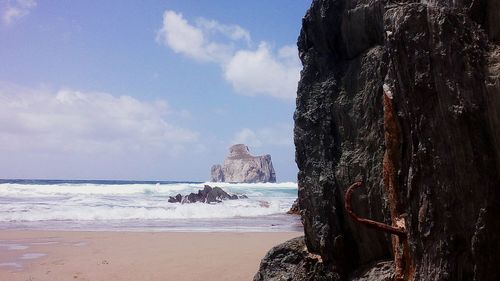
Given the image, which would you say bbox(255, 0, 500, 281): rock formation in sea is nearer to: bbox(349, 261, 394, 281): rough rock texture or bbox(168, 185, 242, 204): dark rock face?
bbox(349, 261, 394, 281): rough rock texture

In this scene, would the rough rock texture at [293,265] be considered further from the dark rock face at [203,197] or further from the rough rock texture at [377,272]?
the dark rock face at [203,197]

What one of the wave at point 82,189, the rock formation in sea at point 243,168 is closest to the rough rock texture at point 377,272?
the wave at point 82,189

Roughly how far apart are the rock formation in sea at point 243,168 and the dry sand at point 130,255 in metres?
80.4

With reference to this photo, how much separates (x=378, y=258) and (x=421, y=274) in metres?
1.71

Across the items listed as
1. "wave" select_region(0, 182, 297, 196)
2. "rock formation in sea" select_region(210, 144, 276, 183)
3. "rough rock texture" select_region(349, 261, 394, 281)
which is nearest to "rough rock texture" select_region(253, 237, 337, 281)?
"rough rock texture" select_region(349, 261, 394, 281)

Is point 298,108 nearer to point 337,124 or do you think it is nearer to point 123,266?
point 337,124

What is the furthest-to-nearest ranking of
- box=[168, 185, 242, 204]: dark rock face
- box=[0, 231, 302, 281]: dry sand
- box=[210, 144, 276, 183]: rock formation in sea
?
box=[210, 144, 276, 183]: rock formation in sea, box=[168, 185, 242, 204]: dark rock face, box=[0, 231, 302, 281]: dry sand

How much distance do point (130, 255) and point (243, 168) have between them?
289ft

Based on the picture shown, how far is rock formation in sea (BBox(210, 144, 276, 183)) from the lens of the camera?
9506 centimetres

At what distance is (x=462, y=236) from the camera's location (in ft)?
8.64

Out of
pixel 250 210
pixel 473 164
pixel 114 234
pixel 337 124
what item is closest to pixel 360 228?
pixel 337 124

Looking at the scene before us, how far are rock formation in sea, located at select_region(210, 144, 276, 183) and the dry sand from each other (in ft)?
264

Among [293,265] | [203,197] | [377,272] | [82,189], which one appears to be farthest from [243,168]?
[377,272]

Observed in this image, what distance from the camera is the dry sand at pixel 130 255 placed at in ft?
27.5
